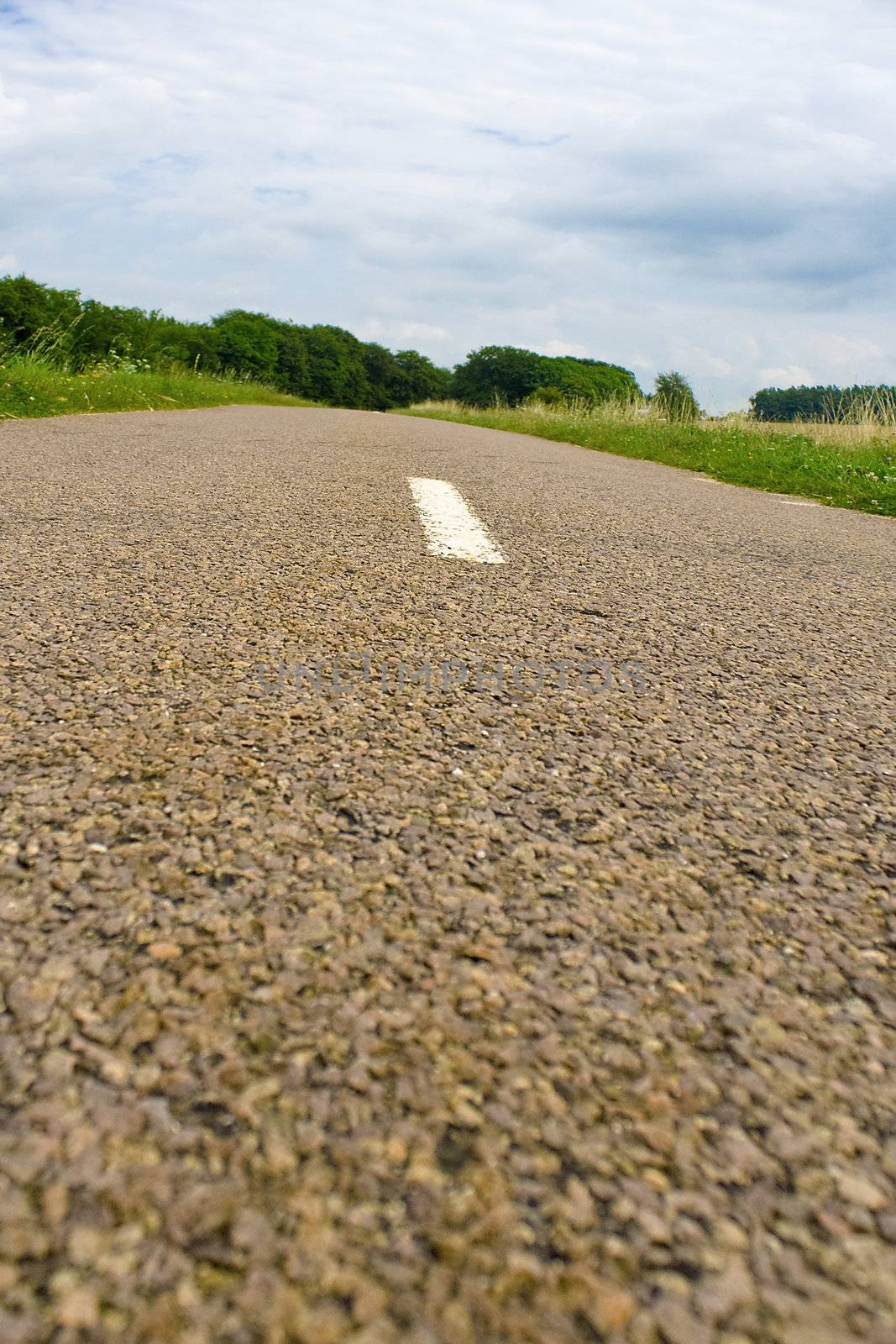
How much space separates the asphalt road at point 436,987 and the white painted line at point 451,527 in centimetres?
106

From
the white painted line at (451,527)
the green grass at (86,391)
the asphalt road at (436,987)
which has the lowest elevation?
the asphalt road at (436,987)

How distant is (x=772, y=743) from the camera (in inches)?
72.5

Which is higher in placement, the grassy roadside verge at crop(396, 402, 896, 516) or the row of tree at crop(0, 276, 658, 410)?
the row of tree at crop(0, 276, 658, 410)

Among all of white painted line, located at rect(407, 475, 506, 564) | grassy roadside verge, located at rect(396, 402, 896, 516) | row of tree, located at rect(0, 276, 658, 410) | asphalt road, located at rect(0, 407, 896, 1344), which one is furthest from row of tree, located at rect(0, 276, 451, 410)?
asphalt road, located at rect(0, 407, 896, 1344)

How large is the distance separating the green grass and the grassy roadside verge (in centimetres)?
631

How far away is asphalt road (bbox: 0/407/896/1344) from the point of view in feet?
2.42

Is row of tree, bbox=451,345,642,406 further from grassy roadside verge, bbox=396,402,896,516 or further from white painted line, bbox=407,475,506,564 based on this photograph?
white painted line, bbox=407,475,506,564

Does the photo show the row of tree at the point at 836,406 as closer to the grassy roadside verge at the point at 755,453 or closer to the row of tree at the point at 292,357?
the grassy roadside verge at the point at 755,453

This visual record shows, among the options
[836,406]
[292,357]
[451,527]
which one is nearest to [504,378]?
[292,357]

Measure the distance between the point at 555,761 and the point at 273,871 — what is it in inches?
24.5

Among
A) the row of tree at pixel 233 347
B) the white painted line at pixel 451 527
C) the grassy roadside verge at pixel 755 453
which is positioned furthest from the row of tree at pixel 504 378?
the white painted line at pixel 451 527

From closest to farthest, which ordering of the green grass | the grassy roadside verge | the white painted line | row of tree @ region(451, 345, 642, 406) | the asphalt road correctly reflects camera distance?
1. the asphalt road
2. the white painted line
3. the grassy roadside verge
4. the green grass
5. row of tree @ region(451, 345, 642, 406)

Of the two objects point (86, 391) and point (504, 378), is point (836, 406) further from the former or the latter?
point (504, 378)

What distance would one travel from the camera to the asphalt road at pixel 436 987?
737 millimetres
